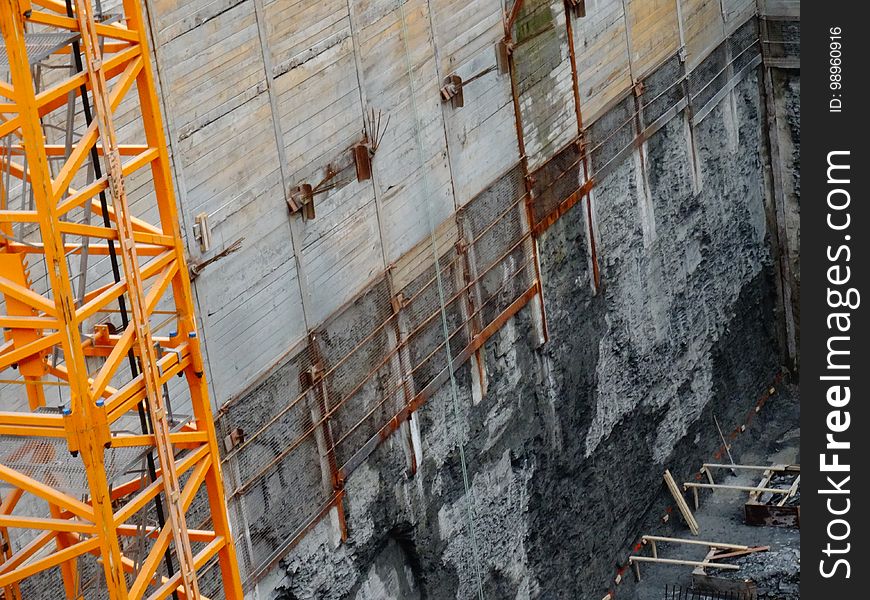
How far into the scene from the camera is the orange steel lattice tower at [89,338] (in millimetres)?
7734

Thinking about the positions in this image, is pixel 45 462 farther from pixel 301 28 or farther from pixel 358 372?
pixel 301 28

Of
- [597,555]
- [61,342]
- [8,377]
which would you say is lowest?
[597,555]

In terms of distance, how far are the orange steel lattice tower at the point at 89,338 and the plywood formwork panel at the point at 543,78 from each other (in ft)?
21.9

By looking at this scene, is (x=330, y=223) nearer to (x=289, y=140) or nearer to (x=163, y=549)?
(x=289, y=140)

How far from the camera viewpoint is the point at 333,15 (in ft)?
40.9

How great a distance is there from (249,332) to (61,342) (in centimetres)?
393

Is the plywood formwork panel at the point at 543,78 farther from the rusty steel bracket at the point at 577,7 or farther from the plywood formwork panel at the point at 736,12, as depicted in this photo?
the plywood formwork panel at the point at 736,12

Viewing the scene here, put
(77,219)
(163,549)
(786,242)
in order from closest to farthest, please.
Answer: (163,549) < (77,219) < (786,242)

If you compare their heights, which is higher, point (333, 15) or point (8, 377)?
point (333, 15)

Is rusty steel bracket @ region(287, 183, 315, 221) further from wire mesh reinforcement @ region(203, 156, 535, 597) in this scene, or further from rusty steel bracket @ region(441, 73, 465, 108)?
rusty steel bracket @ region(441, 73, 465, 108)

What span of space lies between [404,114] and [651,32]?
18.9ft

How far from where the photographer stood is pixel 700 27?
63.6 ft

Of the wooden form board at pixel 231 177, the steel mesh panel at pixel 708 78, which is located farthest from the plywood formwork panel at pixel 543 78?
the wooden form board at pixel 231 177

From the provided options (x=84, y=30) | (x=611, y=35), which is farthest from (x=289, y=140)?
(x=611, y=35)
